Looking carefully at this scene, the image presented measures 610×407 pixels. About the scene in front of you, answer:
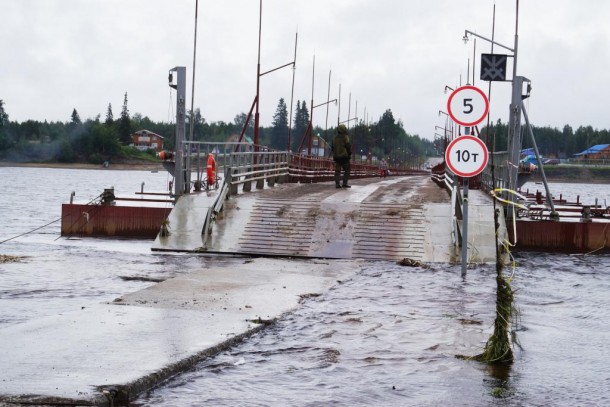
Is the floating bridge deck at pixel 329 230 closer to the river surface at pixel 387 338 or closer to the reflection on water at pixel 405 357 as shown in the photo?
the river surface at pixel 387 338

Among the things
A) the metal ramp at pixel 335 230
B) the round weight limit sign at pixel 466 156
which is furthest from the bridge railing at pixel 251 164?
the round weight limit sign at pixel 466 156

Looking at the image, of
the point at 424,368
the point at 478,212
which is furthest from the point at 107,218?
the point at 424,368

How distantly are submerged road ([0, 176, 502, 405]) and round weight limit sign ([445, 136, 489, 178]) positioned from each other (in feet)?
8.42

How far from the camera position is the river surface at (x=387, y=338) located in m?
7.36

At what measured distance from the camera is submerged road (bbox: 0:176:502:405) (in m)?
7.09

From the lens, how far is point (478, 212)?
19.7 meters

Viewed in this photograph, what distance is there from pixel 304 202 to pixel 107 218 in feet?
19.7

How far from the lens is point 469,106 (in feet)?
48.8

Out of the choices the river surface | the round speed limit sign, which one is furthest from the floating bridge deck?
the round speed limit sign

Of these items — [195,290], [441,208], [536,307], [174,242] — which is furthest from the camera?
[441,208]

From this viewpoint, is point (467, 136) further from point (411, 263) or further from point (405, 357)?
point (405, 357)

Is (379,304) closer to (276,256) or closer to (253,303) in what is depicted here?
(253,303)

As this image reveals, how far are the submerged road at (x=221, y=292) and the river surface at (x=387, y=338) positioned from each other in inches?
13.5

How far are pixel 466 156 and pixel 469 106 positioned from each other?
32.9 inches
